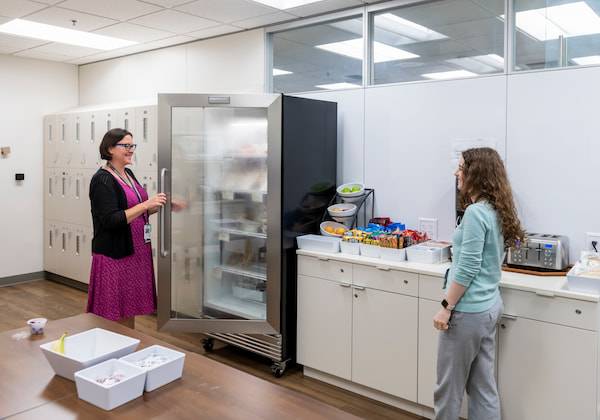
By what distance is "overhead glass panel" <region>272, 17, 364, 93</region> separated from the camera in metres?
3.95

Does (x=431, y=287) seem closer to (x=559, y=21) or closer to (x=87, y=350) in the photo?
(x=559, y=21)

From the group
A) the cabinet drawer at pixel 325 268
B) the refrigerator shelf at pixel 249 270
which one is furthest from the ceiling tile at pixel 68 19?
the cabinet drawer at pixel 325 268

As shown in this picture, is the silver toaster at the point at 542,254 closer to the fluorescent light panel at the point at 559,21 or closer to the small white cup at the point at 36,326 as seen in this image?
the fluorescent light panel at the point at 559,21

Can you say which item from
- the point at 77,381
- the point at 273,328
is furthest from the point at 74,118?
the point at 77,381

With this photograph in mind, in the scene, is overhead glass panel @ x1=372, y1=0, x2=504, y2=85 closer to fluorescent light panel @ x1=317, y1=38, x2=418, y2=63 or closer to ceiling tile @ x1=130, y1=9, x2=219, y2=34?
fluorescent light panel @ x1=317, y1=38, x2=418, y2=63

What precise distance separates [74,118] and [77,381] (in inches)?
193

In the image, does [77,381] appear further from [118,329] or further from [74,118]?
[74,118]

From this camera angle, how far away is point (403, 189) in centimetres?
369

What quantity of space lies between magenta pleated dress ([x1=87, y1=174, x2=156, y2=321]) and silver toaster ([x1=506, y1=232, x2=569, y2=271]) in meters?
2.12

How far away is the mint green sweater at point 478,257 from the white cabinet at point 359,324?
0.59m

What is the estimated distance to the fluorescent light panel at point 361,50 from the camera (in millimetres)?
3713

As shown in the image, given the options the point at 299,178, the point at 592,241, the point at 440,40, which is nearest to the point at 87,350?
the point at 299,178

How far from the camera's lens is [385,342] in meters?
3.14

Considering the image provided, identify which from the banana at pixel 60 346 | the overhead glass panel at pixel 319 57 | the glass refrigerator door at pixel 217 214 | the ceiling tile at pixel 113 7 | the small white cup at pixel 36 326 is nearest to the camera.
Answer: the banana at pixel 60 346
